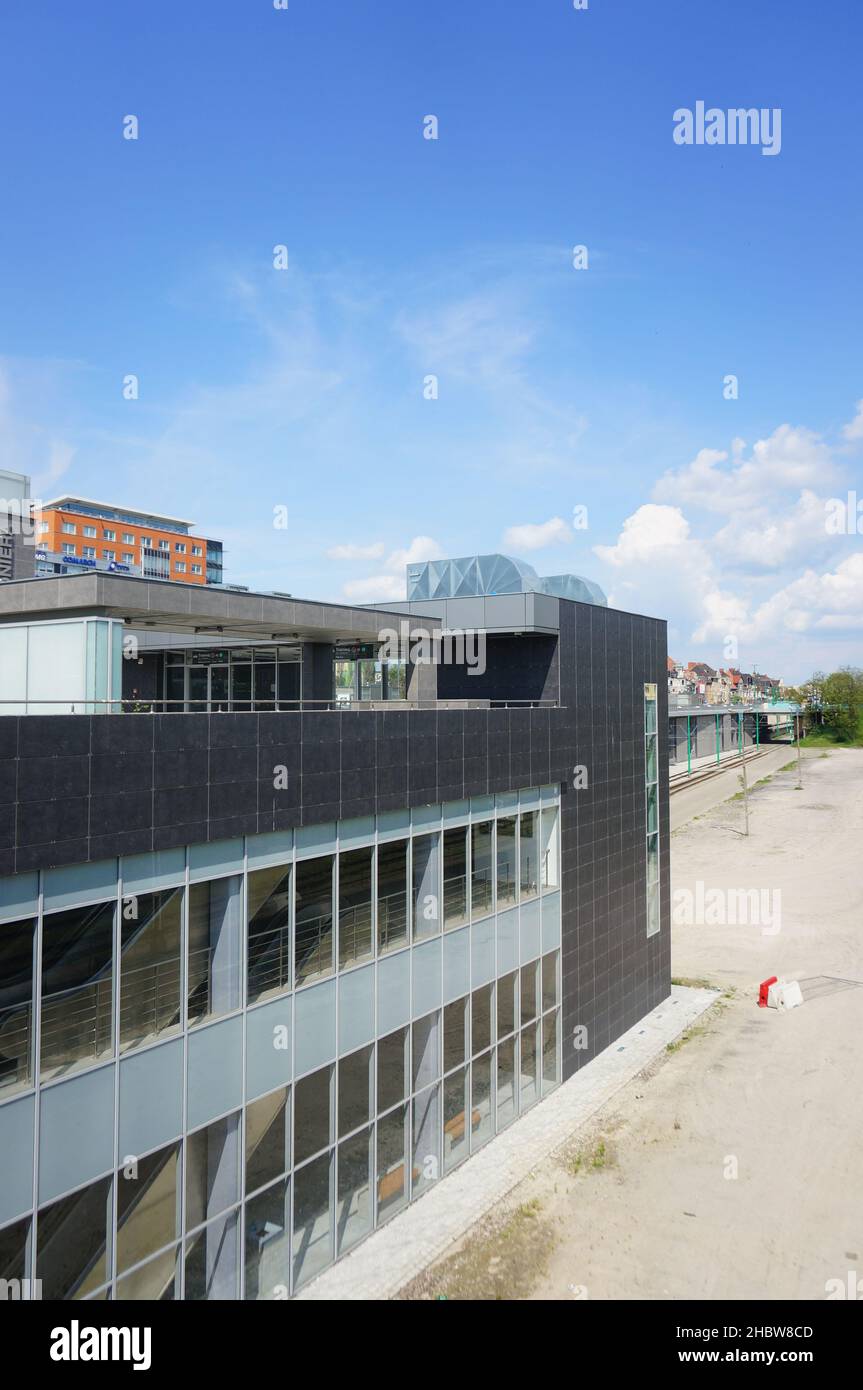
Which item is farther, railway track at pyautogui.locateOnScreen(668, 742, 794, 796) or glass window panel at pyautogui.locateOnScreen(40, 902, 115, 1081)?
railway track at pyautogui.locateOnScreen(668, 742, 794, 796)

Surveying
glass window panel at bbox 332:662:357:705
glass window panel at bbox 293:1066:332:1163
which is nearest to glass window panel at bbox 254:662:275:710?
glass window panel at bbox 332:662:357:705

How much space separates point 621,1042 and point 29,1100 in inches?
659

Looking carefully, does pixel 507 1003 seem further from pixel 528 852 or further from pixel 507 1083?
pixel 528 852

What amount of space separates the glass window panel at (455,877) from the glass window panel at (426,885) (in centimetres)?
27

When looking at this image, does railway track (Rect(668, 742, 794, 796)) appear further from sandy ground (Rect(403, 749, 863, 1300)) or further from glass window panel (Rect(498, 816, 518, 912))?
glass window panel (Rect(498, 816, 518, 912))

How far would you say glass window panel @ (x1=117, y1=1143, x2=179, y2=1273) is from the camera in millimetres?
10094

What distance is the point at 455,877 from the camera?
1609 cm

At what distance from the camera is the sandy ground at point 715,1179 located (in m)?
13.3

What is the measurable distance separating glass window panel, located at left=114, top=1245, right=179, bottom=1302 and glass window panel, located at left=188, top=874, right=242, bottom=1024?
290 cm

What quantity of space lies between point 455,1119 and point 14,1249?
356 inches

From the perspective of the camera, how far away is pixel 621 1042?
22047 millimetres

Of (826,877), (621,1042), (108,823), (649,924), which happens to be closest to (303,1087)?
(108,823)

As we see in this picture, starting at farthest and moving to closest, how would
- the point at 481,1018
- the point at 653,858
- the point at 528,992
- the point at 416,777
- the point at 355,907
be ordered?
the point at 653,858, the point at 528,992, the point at 481,1018, the point at 416,777, the point at 355,907

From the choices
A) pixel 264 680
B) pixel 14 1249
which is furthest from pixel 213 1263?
pixel 264 680
